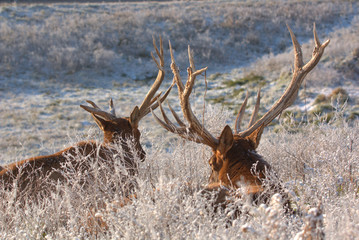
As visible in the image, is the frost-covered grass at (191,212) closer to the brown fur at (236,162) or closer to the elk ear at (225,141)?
the brown fur at (236,162)

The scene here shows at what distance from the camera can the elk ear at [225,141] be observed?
350cm

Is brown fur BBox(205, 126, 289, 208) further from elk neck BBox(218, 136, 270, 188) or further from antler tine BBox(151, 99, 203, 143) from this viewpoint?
antler tine BBox(151, 99, 203, 143)

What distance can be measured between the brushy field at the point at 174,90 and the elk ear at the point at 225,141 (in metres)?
0.40

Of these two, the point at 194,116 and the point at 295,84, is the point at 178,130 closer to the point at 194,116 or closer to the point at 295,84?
the point at 194,116

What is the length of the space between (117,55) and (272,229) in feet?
61.2

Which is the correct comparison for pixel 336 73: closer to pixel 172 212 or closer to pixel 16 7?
pixel 172 212

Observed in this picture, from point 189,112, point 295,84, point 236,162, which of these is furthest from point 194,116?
point 295,84

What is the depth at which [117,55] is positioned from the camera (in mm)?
19812

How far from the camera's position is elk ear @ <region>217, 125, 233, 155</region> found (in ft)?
11.5

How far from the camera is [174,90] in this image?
15492 mm

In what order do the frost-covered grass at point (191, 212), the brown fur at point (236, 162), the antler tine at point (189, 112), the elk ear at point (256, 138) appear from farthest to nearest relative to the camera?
the elk ear at point (256, 138), the antler tine at point (189, 112), the brown fur at point (236, 162), the frost-covered grass at point (191, 212)

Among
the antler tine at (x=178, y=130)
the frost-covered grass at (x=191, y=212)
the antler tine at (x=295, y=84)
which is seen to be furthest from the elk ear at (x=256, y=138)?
the frost-covered grass at (x=191, y=212)

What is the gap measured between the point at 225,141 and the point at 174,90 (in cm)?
1202

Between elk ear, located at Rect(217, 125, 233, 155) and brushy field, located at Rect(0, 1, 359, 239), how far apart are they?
0.40 m
